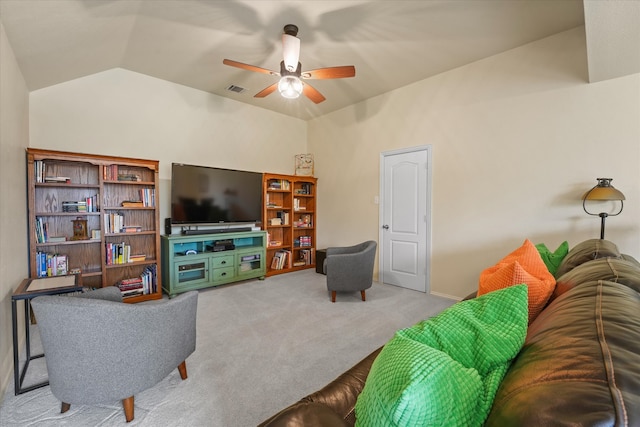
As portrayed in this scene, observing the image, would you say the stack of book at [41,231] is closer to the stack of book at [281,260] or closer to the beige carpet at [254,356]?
the beige carpet at [254,356]

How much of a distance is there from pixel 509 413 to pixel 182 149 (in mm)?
4614

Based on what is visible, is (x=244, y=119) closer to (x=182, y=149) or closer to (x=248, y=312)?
(x=182, y=149)

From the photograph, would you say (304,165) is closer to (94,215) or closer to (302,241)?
(302,241)

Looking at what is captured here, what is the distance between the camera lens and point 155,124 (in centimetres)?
393

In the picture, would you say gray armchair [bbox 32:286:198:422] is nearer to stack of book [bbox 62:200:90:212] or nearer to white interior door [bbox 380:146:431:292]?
stack of book [bbox 62:200:90:212]

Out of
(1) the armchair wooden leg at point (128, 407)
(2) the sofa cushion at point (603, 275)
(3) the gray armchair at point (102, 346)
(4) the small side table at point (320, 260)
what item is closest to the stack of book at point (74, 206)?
(3) the gray armchair at point (102, 346)

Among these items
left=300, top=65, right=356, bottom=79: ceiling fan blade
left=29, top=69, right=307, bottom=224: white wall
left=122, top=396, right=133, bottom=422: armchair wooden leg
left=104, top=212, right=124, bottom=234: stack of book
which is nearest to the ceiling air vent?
left=29, top=69, right=307, bottom=224: white wall

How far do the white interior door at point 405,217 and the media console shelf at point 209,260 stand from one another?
6.82 ft

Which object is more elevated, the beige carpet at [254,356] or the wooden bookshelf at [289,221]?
the wooden bookshelf at [289,221]

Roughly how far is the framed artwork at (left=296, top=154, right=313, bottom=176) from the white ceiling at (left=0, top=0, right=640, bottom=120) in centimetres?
219

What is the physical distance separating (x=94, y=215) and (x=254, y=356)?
2726mm

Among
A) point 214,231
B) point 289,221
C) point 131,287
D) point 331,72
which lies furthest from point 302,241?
point 331,72

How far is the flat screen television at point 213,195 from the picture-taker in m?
3.83

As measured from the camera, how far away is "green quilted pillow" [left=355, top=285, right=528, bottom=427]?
1.80 feet
